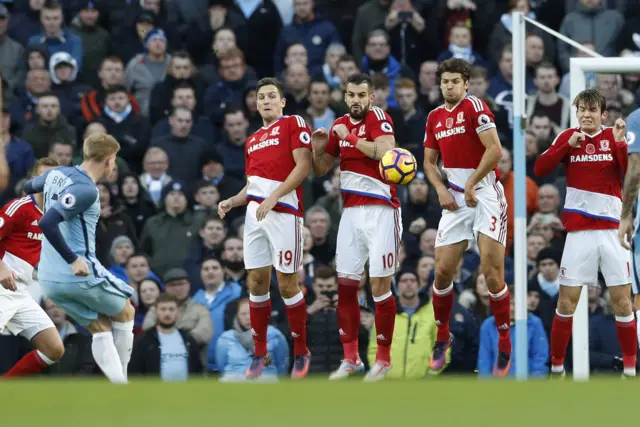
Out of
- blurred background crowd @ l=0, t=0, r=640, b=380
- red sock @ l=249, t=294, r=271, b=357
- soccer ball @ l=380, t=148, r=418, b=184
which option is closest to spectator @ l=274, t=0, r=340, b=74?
blurred background crowd @ l=0, t=0, r=640, b=380

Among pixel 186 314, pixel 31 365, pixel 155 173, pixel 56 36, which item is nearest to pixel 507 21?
pixel 155 173

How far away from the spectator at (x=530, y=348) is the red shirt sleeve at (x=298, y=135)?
116 inches

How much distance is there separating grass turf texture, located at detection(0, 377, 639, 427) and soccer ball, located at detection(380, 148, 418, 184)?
388 cm

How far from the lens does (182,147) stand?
16.4 meters

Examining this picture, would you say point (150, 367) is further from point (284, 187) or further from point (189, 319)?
point (284, 187)

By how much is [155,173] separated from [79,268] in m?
5.82

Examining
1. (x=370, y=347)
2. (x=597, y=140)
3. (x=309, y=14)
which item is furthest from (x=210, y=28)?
(x=597, y=140)

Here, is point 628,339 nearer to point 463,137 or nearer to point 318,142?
point 463,137

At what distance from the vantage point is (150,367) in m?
13.7

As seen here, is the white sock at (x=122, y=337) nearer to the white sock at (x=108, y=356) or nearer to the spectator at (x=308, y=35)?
the white sock at (x=108, y=356)

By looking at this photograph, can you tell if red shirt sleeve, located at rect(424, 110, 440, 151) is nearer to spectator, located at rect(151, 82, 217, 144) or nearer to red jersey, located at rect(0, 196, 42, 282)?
red jersey, located at rect(0, 196, 42, 282)

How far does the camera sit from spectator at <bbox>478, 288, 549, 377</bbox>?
13.2m

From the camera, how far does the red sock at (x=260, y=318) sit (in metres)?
11.7

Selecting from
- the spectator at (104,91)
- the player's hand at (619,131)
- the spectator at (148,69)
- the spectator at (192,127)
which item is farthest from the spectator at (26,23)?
the player's hand at (619,131)
